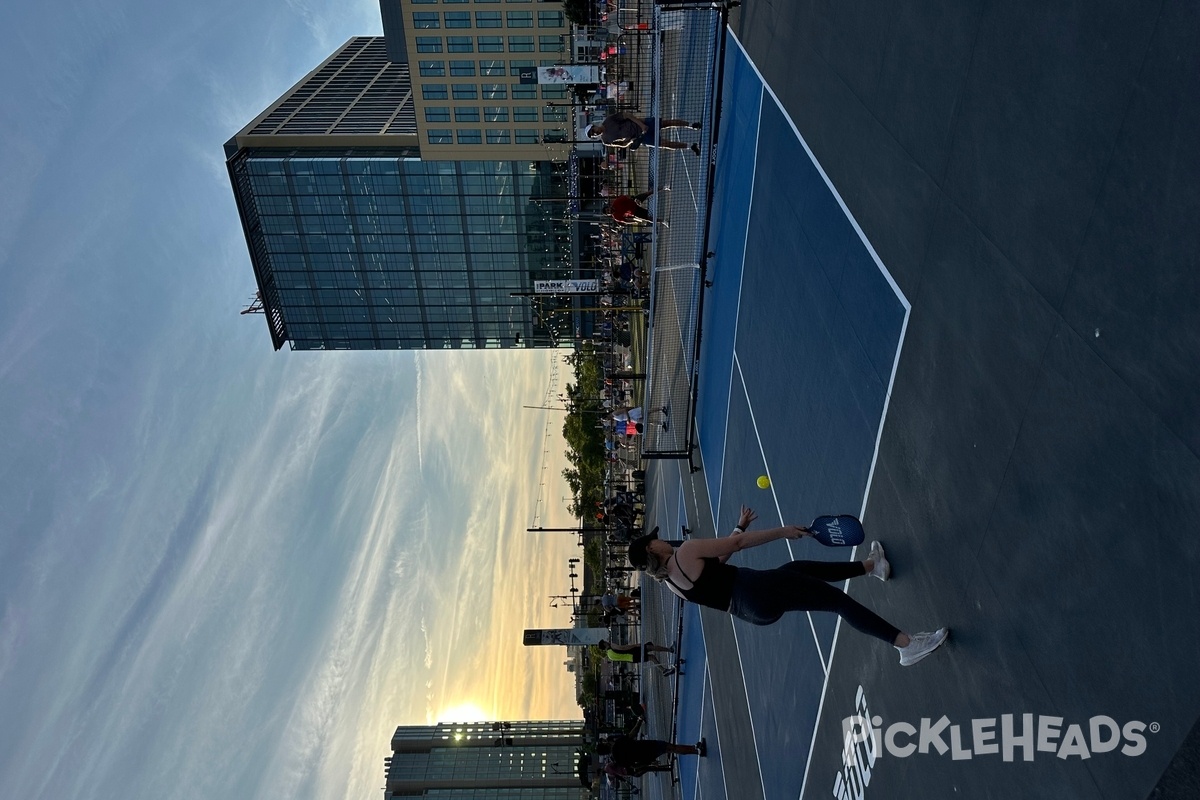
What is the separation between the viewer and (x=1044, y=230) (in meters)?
A: 3.94

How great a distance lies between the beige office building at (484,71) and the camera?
47812 mm

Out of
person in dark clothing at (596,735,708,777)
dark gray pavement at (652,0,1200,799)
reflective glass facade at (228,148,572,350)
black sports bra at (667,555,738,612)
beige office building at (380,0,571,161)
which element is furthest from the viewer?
reflective glass facade at (228,148,572,350)

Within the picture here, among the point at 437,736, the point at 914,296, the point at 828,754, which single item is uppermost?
the point at 914,296

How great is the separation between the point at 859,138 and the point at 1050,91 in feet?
10.6

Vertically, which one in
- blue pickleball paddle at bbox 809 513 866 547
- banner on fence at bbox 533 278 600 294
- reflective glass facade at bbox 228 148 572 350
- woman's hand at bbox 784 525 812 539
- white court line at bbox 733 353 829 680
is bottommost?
reflective glass facade at bbox 228 148 572 350

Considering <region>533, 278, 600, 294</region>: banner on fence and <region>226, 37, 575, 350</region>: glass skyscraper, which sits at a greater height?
<region>533, 278, 600, 294</region>: banner on fence

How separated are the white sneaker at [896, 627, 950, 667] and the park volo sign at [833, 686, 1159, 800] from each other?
46 centimetres

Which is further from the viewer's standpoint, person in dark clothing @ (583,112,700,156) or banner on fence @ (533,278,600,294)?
banner on fence @ (533,278,600,294)

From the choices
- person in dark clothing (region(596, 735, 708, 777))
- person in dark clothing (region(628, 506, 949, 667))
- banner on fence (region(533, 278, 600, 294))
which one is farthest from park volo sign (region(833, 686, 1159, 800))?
banner on fence (region(533, 278, 600, 294))

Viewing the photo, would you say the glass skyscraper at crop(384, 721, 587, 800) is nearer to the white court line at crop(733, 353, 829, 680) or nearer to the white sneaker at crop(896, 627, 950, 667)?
the white court line at crop(733, 353, 829, 680)

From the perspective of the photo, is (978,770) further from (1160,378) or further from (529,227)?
(529,227)

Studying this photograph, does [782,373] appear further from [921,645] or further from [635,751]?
[635,751]

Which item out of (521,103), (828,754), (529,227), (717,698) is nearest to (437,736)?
(529,227)

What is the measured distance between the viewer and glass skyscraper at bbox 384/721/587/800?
9794 centimetres
